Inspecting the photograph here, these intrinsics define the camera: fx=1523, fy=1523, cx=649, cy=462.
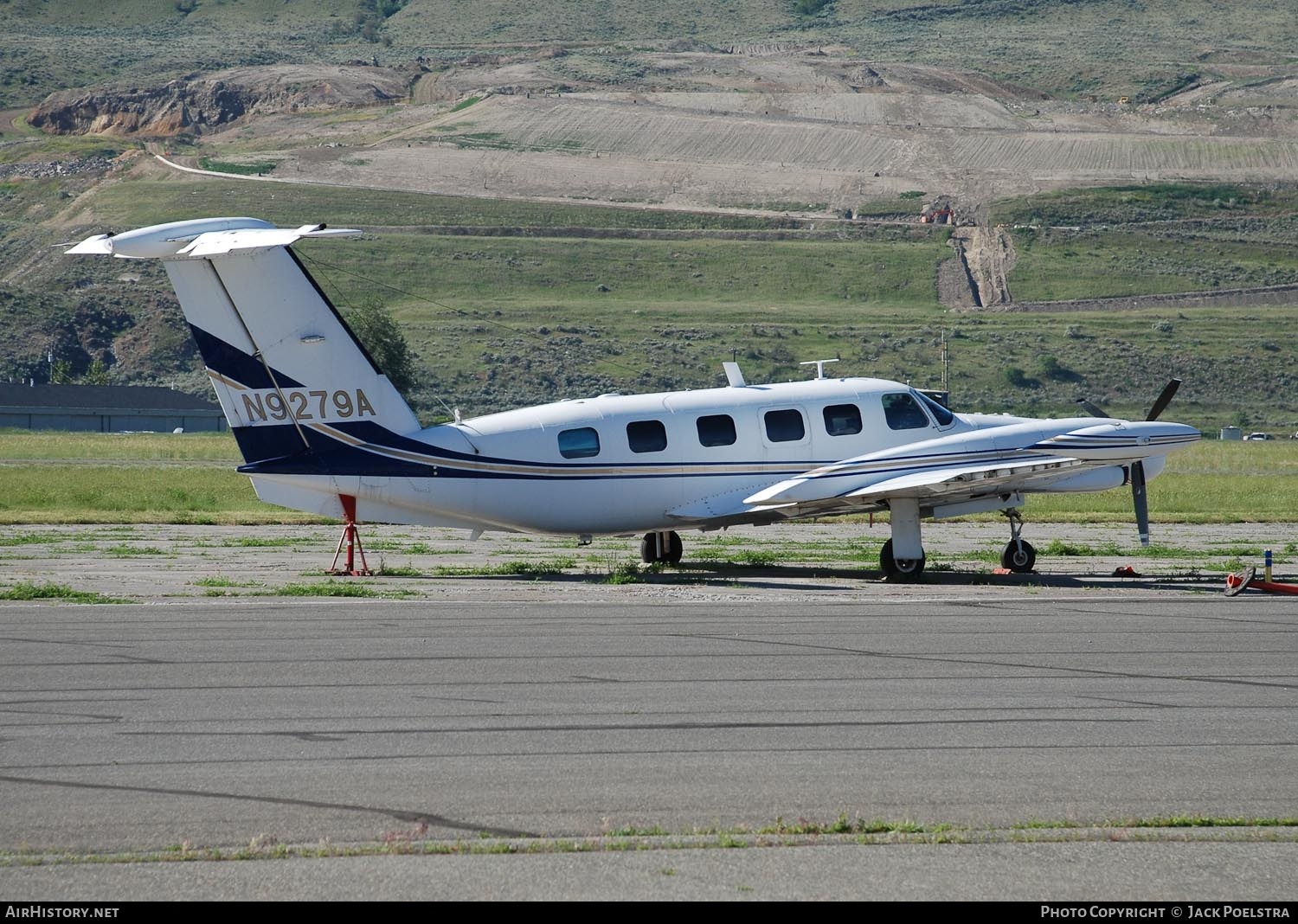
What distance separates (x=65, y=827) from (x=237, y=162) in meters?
166

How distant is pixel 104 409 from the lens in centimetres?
9856

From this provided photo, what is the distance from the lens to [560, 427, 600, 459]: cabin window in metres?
22.9

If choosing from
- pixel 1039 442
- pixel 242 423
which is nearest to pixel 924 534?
pixel 1039 442

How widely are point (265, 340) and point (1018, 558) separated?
12009 mm

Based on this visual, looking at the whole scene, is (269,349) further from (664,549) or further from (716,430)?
(664,549)

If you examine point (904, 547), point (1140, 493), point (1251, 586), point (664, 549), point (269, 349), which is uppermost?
point (269, 349)

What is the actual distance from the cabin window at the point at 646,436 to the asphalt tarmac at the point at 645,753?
6.14 meters

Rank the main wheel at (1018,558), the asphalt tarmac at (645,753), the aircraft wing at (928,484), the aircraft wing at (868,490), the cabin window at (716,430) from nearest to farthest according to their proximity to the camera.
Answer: the asphalt tarmac at (645,753)
the aircraft wing at (928,484)
the aircraft wing at (868,490)
the cabin window at (716,430)
the main wheel at (1018,558)

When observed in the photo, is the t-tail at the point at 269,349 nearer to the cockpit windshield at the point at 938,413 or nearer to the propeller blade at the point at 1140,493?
the cockpit windshield at the point at 938,413

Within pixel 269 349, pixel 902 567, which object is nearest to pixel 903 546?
pixel 902 567

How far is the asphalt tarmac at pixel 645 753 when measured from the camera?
793 cm

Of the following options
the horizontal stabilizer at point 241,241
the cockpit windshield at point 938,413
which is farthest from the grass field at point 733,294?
the horizontal stabilizer at point 241,241

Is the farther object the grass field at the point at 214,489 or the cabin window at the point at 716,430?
the grass field at the point at 214,489
